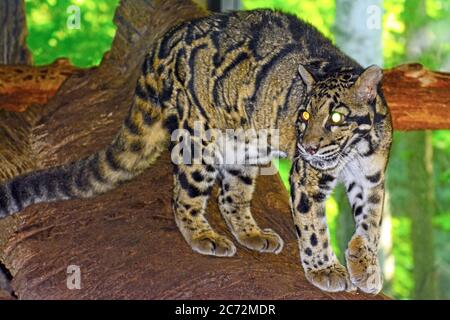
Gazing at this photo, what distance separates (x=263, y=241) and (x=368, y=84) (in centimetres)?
155

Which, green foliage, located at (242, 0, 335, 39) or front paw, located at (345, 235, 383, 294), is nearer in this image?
front paw, located at (345, 235, 383, 294)

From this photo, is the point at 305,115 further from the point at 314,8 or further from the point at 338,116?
the point at 314,8

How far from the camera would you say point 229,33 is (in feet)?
21.1

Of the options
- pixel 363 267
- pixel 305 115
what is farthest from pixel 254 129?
pixel 363 267

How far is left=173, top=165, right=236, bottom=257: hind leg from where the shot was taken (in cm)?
613

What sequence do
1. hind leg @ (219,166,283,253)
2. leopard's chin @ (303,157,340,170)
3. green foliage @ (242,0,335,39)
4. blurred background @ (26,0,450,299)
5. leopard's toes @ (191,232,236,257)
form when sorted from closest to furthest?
leopard's chin @ (303,157,340,170) < leopard's toes @ (191,232,236,257) < hind leg @ (219,166,283,253) < blurred background @ (26,0,450,299) < green foliage @ (242,0,335,39)

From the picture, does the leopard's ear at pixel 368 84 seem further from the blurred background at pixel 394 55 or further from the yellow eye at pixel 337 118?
the blurred background at pixel 394 55

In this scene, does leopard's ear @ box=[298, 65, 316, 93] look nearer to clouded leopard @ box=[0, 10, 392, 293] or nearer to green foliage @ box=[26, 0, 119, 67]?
clouded leopard @ box=[0, 10, 392, 293]

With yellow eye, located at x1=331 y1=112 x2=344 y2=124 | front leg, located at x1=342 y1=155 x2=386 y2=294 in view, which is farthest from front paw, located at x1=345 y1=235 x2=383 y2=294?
yellow eye, located at x1=331 y1=112 x2=344 y2=124

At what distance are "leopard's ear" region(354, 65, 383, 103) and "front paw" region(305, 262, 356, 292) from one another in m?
1.15

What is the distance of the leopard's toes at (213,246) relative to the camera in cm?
608

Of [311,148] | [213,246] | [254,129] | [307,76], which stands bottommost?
[213,246]

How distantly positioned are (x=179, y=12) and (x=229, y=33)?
2.64 metres

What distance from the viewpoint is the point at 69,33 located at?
11.9 metres
